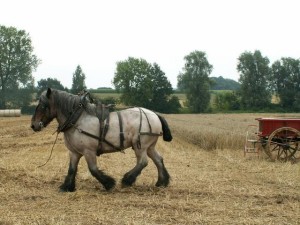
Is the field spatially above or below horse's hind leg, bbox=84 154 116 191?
below

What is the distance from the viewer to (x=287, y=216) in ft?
22.7

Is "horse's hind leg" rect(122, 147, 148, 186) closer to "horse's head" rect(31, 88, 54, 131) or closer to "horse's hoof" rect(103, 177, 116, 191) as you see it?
"horse's hoof" rect(103, 177, 116, 191)

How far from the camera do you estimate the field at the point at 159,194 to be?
684 cm

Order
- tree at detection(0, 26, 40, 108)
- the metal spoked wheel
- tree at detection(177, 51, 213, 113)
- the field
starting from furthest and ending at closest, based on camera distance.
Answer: tree at detection(177, 51, 213, 113)
tree at detection(0, 26, 40, 108)
the metal spoked wheel
the field

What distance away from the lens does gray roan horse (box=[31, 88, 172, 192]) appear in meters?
9.02

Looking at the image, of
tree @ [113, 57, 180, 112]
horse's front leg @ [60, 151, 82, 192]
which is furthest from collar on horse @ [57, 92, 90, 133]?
tree @ [113, 57, 180, 112]

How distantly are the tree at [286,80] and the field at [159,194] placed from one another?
64719 mm

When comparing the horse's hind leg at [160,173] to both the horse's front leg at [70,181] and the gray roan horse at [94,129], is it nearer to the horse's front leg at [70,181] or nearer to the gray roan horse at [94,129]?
the gray roan horse at [94,129]

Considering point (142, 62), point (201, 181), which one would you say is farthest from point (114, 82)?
point (201, 181)

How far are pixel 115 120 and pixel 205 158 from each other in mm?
6737

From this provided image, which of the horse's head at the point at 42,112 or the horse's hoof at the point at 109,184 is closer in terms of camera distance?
the horse's hoof at the point at 109,184

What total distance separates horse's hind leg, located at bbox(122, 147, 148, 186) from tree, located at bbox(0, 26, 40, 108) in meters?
60.9

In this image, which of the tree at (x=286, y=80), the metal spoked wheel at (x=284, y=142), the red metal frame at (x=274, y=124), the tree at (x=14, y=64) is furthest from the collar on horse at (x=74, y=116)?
the tree at (x=286, y=80)

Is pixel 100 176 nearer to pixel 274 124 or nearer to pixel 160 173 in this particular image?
pixel 160 173
